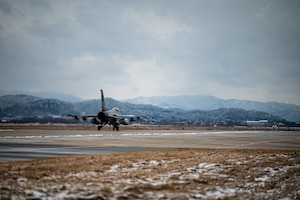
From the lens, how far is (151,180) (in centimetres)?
1185

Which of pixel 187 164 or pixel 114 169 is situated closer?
pixel 114 169

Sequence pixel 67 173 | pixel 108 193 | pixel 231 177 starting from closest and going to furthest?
pixel 108 193
pixel 67 173
pixel 231 177

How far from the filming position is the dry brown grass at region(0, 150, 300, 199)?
10164 millimetres

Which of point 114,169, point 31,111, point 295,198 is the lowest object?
point 295,198

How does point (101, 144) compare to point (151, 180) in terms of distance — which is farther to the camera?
point (101, 144)

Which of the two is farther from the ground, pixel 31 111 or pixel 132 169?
pixel 31 111

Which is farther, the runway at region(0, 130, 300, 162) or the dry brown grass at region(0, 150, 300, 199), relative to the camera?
the runway at region(0, 130, 300, 162)

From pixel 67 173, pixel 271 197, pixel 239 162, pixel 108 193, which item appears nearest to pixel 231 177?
pixel 271 197

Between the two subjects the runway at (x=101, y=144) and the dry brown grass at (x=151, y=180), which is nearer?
the dry brown grass at (x=151, y=180)

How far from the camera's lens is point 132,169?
1357 centimetres

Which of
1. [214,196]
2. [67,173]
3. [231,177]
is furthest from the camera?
[231,177]

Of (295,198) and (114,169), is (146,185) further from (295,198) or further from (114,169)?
(295,198)

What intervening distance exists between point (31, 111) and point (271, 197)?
1849cm

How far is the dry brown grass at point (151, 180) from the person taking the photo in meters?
10.2
